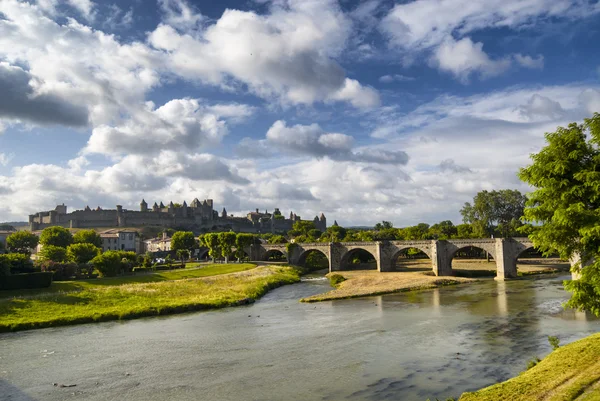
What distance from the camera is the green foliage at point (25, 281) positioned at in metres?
45.2

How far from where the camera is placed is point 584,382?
13.6 meters

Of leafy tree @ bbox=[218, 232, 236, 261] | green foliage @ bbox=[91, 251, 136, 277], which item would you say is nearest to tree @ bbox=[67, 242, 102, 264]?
green foliage @ bbox=[91, 251, 136, 277]

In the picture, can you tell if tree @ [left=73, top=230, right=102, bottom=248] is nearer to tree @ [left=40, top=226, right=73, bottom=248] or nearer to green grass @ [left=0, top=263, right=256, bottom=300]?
tree @ [left=40, top=226, right=73, bottom=248]

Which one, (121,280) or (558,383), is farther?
(121,280)

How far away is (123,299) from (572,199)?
40.4 meters

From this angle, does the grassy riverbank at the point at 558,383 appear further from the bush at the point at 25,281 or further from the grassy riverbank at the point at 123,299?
the bush at the point at 25,281

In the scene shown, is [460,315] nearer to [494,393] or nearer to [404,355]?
[404,355]

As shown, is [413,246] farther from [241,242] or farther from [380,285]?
[241,242]

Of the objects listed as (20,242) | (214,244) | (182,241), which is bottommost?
(214,244)

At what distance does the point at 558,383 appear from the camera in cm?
1430

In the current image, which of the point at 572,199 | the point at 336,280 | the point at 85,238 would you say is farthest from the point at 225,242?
the point at 572,199

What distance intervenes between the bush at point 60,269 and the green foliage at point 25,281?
518 cm

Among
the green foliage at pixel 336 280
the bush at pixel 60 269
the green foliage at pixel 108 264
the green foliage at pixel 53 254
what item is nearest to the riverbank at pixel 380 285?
the green foliage at pixel 336 280

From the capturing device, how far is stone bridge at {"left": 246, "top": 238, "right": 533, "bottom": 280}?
208 ft
